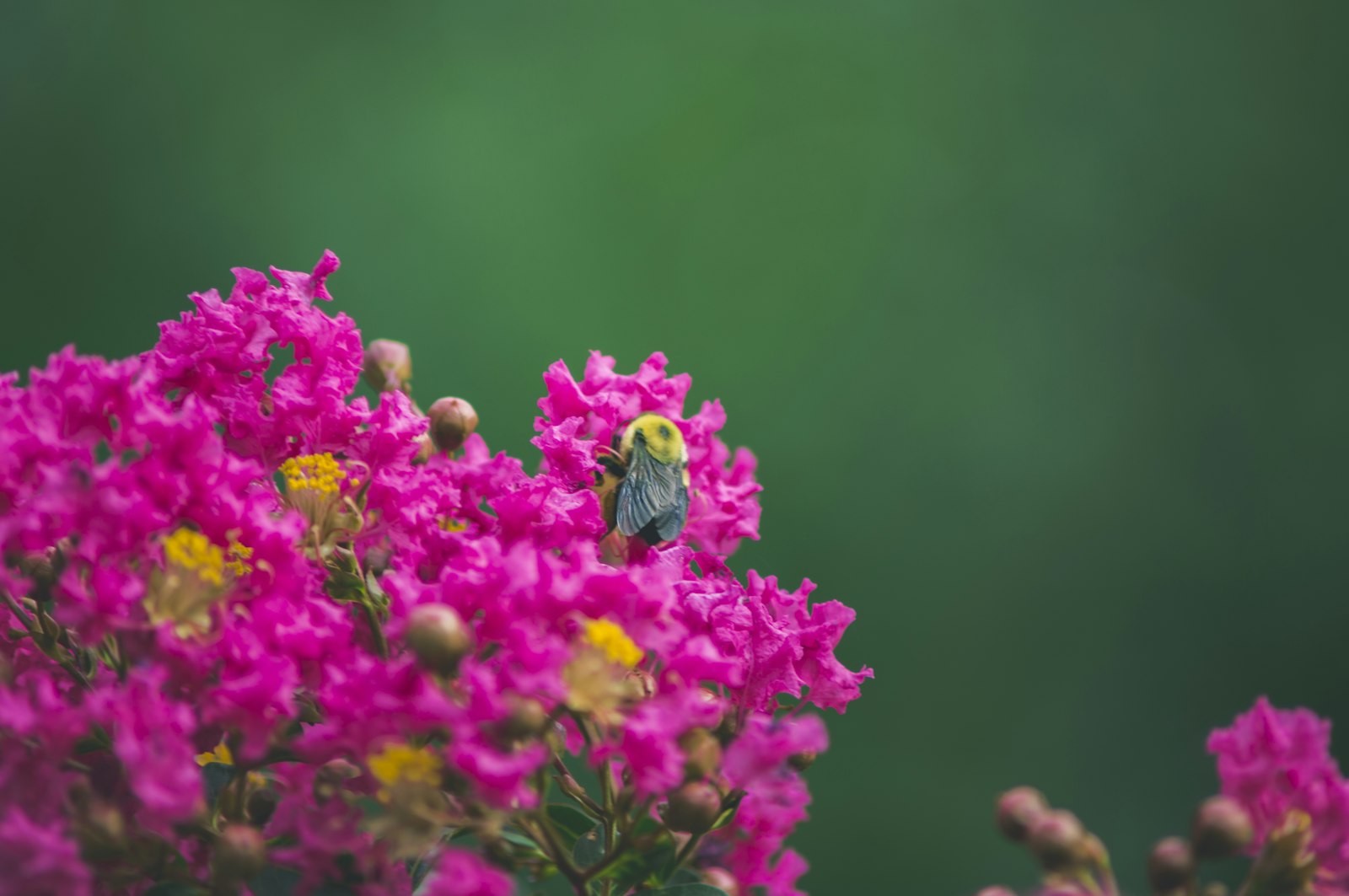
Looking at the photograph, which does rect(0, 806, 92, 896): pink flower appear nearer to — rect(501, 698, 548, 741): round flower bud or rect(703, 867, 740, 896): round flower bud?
rect(501, 698, 548, 741): round flower bud

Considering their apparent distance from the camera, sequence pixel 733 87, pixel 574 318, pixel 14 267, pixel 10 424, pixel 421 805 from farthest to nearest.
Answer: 1. pixel 733 87
2. pixel 574 318
3. pixel 14 267
4. pixel 10 424
5. pixel 421 805

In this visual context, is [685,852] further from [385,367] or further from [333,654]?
[385,367]

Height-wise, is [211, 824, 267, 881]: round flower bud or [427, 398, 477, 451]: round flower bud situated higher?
[427, 398, 477, 451]: round flower bud

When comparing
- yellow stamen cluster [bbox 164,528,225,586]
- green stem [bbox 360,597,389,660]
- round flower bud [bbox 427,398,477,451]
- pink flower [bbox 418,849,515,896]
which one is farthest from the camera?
round flower bud [bbox 427,398,477,451]

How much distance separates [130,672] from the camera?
0.72 metres

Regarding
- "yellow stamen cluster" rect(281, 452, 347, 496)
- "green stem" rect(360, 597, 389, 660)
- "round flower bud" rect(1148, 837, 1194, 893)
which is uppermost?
"yellow stamen cluster" rect(281, 452, 347, 496)

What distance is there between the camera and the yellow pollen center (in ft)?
2.96

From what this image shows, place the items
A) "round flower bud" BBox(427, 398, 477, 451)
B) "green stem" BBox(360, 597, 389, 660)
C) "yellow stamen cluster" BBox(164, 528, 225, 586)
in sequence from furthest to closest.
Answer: "round flower bud" BBox(427, 398, 477, 451)
"green stem" BBox(360, 597, 389, 660)
"yellow stamen cluster" BBox(164, 528, 225, 586)

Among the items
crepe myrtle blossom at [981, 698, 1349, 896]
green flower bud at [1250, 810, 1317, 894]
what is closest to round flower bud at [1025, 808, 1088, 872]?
crepe myrtle blossom at [981, 698, 1349, 896]

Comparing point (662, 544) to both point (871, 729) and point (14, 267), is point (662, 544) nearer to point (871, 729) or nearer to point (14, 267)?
point (871, 729)

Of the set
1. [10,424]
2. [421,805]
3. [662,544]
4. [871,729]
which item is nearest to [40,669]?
[10,424]

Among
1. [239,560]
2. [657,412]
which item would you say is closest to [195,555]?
[239,560]

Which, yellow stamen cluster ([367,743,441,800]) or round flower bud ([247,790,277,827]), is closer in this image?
Result: yellow stamen cluster ([367,743,441,800])

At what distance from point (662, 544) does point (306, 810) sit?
34 centimetres
